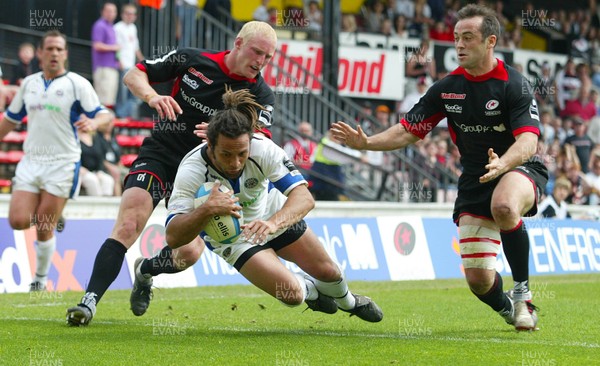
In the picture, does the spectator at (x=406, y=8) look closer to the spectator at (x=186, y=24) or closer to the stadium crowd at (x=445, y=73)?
the stadium crowd at (x=445, y=73)

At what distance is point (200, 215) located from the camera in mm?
7008

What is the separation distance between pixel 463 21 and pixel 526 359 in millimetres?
2908

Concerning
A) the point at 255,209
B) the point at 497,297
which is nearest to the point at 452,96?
the point at 497,297

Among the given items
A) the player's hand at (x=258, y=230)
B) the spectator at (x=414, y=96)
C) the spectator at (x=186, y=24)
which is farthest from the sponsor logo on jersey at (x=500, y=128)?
the spectator at (x=414, y=96)

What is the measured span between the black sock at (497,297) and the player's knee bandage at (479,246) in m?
0.15

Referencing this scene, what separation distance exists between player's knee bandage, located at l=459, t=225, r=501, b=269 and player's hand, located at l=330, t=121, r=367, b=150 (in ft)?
3.44

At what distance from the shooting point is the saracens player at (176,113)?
823 cm

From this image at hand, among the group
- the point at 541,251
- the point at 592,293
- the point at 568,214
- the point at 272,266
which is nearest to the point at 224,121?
the point at 272,266

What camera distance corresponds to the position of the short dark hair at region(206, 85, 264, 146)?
273 inches

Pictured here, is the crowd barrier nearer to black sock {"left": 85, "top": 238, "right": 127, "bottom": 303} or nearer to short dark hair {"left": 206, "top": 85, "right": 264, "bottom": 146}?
black sock {"left": 85, "top": 238, "right": 127, "bottom": 303}

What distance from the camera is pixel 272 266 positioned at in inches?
298

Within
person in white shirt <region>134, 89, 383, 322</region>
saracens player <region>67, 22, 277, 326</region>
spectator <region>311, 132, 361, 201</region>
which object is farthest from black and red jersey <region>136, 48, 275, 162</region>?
spectator <region>311, 132, 361, 201</region>

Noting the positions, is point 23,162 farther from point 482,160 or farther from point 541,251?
point 541,251

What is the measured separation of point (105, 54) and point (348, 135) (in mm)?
9801
